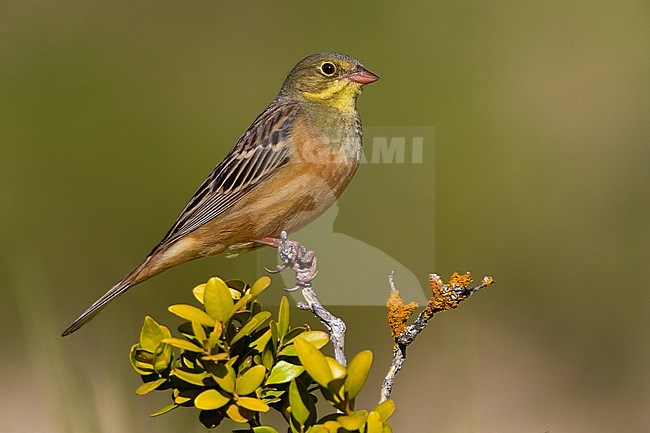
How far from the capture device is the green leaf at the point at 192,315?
123 centimetres

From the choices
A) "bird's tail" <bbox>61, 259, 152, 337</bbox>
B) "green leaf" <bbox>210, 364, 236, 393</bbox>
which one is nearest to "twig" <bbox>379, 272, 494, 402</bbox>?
"green leaf" <bbox>210, 364, 236, 393</bbox>

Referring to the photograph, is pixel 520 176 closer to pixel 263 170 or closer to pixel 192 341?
pixel 263 170

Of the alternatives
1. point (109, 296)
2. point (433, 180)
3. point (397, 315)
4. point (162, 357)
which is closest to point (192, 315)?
point (162, 357)

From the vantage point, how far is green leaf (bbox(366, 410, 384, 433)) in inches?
44.0

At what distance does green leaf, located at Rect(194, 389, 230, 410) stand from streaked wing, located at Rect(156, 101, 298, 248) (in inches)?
46.8

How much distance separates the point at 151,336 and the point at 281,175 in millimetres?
1168

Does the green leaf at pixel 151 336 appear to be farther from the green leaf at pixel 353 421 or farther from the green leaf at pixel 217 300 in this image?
the green leaf at pixel 353 421

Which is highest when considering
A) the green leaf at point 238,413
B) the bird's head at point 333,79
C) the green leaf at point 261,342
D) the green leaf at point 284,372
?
the bird's head at point 333,79

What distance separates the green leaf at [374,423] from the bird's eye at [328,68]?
153 centimetres

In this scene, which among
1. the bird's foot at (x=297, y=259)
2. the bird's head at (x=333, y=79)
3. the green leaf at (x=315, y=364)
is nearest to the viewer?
the green leaf at (x=315, y=364)

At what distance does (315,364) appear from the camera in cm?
111

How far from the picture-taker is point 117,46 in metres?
3.66

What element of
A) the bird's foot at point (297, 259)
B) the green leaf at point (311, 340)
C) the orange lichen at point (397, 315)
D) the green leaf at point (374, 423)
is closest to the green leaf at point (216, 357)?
the green leaf at point (311, 340)

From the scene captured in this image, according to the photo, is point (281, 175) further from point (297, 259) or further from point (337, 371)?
point (337, 371)
